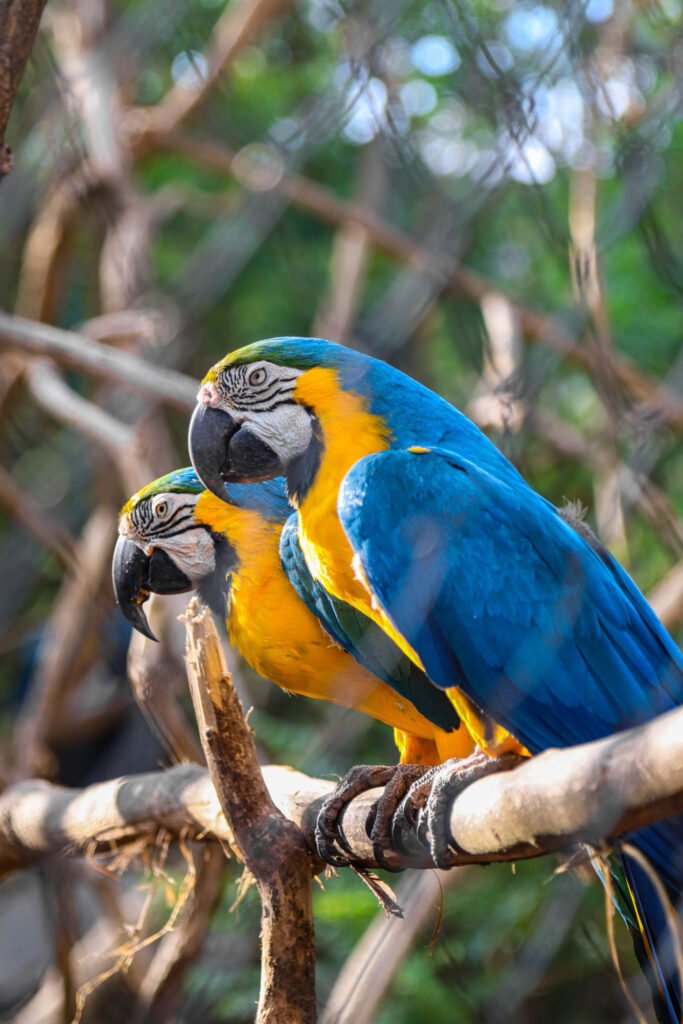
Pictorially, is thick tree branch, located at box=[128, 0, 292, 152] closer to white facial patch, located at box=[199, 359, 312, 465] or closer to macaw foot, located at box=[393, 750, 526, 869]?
white facial patch, located at box=[199, 359, 312, 465]

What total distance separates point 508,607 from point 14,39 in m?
0.81

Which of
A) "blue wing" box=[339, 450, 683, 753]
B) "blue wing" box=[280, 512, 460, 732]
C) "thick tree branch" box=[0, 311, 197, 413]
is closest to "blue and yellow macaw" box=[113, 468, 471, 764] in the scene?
"blue wing" box=[280, 512, 460, 732]

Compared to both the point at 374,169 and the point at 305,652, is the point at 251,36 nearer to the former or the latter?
the point at 374,169

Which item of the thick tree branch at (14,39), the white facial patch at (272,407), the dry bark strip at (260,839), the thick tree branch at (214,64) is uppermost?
the thick tree branch at (214,64)

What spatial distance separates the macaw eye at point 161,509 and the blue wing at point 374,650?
0.23m

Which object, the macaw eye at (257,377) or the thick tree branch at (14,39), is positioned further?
the macaw eye at (257,377)

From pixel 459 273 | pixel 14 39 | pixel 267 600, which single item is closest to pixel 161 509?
pixel 267 600

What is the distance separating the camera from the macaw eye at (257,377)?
1.41 meters

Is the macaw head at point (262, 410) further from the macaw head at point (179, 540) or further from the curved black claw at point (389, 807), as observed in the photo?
the curved black claw at point (389, 807)

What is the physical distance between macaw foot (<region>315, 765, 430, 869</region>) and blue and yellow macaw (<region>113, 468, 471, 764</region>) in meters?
0.12

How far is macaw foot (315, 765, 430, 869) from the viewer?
125 centimetres

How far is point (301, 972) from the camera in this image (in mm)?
1243

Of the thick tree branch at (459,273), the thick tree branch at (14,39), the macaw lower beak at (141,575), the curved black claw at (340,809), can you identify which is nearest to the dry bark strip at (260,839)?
the curved black claw at (340,809)

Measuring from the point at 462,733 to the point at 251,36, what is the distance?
220 centimetres
